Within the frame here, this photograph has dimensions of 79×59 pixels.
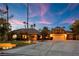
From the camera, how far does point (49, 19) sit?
6.50m

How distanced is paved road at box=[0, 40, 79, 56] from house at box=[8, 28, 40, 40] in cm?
14

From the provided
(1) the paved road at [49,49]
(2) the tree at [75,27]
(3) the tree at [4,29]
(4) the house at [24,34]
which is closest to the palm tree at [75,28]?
(2) the tree at [75,27]

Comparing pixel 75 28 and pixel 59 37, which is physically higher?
pixel 75 28

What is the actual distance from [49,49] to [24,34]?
45cm

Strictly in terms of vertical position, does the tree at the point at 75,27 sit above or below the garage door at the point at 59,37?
above

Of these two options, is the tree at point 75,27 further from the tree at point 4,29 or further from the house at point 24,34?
the tree at point 4,29

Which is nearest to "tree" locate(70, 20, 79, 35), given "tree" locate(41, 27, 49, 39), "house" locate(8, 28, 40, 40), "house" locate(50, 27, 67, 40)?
"house" locate(50, 27, 67, 40)

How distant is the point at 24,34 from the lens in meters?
6.57

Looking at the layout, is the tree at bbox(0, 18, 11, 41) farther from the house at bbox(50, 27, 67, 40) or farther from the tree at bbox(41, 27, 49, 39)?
the house at bbox(50, 27, 67, 40)

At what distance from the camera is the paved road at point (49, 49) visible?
647cm

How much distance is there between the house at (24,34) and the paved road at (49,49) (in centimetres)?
14

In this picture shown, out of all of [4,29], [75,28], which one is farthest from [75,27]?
[4,29]

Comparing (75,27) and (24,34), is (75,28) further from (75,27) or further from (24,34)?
(24,34)

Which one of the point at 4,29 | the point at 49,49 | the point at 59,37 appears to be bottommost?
the point at 49,49
